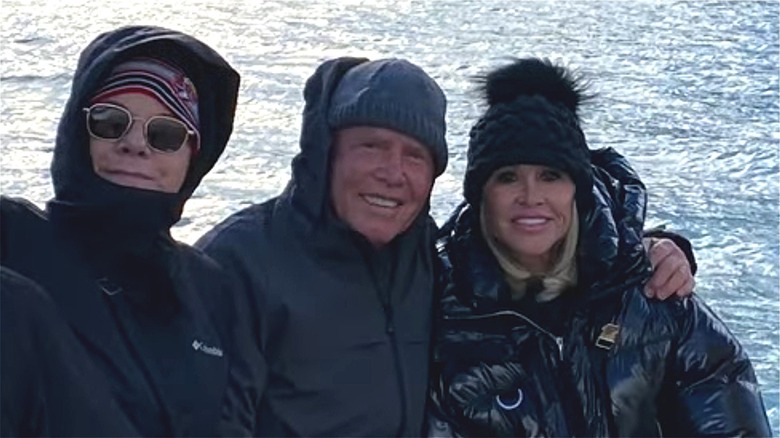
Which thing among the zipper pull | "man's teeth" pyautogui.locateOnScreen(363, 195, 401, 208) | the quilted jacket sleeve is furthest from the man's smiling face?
the quilted jacket sleeve

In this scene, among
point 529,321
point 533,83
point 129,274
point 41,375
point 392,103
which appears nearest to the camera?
point 41,375

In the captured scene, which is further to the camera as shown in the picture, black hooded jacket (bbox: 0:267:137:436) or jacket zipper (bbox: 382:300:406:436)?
jacket zipper (bbox: 382:300:406:436)

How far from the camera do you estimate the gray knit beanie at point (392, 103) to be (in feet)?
9.01

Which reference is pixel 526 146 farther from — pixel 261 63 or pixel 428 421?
pixel 261 63

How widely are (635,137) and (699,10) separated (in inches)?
165

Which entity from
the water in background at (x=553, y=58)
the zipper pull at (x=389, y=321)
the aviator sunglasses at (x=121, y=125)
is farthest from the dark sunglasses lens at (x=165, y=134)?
the water in background at (x=553, y=58)

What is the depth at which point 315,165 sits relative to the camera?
9.14ft

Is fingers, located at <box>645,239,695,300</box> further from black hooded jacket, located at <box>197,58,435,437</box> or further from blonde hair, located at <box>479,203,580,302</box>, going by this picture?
black hooded jacket, located at <box>197,58,435,437</box>

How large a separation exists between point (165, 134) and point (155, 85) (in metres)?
0.09

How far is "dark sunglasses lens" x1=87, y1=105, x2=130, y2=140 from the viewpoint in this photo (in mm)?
2367

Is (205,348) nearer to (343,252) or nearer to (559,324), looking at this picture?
(343,252)

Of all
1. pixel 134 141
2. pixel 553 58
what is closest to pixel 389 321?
pixel 134 141

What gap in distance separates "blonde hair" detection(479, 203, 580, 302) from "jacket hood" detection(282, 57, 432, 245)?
14.1 inches

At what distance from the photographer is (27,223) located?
227 cm
